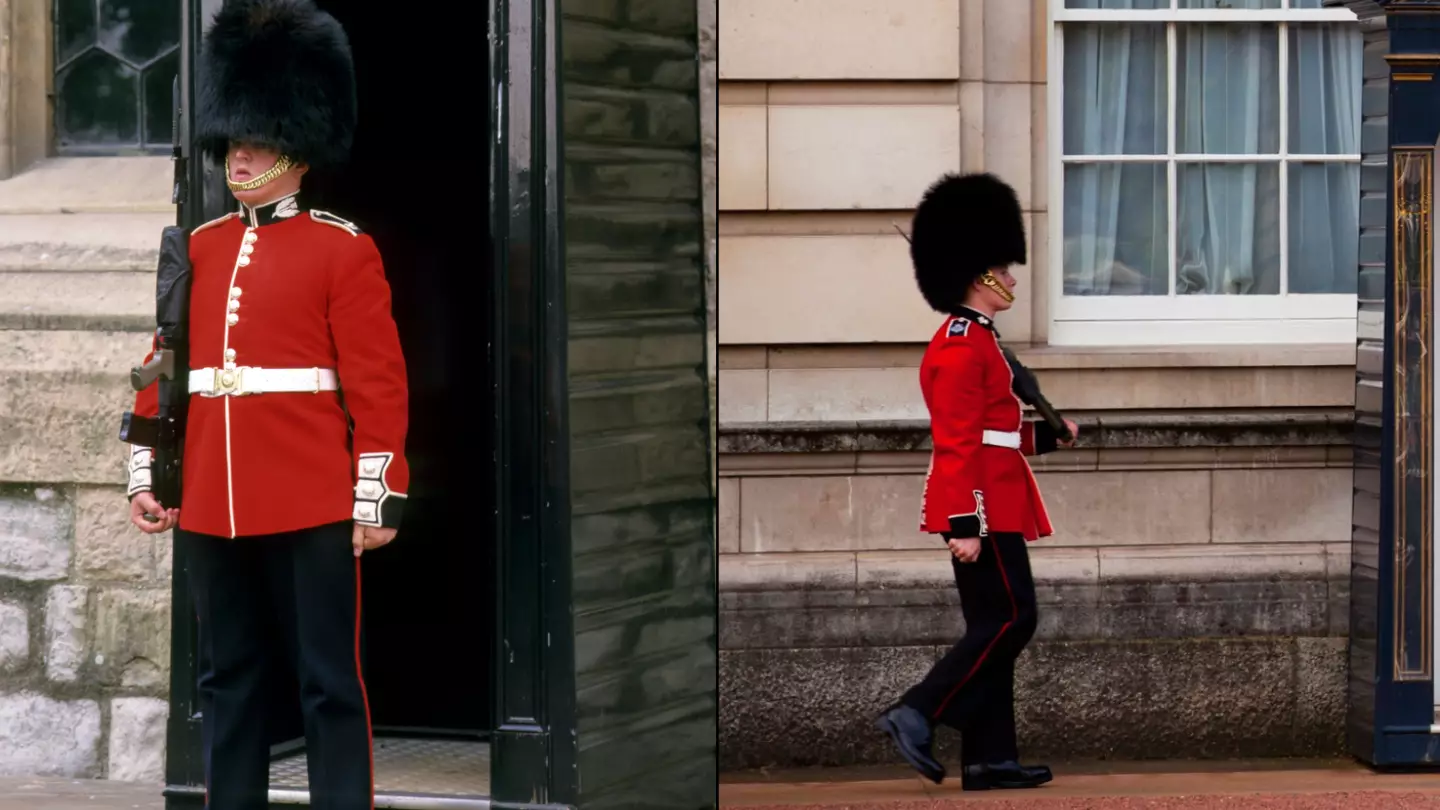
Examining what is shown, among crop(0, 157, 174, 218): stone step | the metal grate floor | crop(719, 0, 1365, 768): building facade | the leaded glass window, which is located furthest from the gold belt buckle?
crop(719, 0, 1365, 768): building facade

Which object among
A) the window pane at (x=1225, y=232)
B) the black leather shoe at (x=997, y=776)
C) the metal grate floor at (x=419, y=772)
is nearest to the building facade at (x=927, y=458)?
the window pane at (x=1225, y=232)

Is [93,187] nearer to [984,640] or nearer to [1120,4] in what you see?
[984,640]

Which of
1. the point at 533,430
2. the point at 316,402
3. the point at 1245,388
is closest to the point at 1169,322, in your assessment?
the point at 1245,388

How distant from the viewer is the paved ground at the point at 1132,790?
5.33 meters

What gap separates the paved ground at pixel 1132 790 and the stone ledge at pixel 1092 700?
3.6 inches

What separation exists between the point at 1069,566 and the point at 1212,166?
1422 millimetres

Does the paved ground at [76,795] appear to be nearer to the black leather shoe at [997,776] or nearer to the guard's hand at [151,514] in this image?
the guard's hand at [151,514]

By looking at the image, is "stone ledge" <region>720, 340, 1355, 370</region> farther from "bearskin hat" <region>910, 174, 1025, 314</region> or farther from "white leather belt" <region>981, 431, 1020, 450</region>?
"white leather belt" <region>981, 431, 1020, 450</region>

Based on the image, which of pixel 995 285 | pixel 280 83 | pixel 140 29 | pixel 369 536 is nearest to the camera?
pixel 369 536

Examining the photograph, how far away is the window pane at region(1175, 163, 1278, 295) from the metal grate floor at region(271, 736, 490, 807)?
2933mm

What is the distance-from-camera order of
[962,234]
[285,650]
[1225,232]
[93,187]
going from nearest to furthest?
1. [285,650]
2. [962,234]
3. [93,187]
4. [1225,232]

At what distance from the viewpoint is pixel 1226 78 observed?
663cm

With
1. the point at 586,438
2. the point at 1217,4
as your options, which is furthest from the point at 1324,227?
the point at 586,438

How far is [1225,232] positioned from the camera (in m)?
6.66
